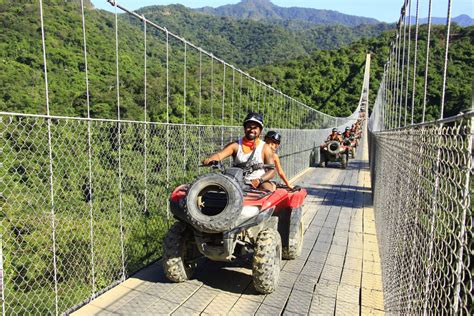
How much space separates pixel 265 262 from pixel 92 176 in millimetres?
1747

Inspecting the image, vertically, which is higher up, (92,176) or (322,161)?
(92,176)

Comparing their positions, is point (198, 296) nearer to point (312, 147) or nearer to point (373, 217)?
point (373, 217)

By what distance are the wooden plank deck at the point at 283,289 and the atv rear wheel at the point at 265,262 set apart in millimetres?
134

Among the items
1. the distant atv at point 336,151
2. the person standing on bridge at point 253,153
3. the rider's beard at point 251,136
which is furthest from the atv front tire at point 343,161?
the rider's beard at point 251,136

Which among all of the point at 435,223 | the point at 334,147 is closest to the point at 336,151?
the point at 334,147

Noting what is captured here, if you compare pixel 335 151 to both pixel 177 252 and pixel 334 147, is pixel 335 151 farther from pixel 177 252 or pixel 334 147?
pixel 177 252

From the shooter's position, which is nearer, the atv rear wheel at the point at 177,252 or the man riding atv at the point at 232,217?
the man riding atv at the point at 232,217

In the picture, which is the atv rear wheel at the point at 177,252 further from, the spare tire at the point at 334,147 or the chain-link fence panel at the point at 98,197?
the spare tire at the point at 334,147

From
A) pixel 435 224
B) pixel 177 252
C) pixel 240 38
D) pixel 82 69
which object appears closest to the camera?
pixel 435 224

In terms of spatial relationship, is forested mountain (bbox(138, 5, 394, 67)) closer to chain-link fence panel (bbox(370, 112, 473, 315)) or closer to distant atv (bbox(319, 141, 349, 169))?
distant atv (bbox(319, 141, 349, 169))

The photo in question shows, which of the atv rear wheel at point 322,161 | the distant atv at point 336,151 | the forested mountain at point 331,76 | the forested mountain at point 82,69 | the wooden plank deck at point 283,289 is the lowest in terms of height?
the wooden plank deck at point 283,289

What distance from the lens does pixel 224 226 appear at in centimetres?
286

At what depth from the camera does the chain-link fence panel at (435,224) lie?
51.5 inches

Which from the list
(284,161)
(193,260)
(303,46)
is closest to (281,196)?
(193,260)
